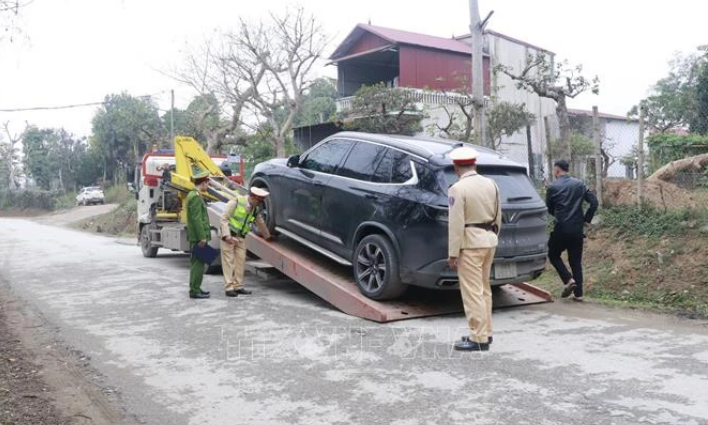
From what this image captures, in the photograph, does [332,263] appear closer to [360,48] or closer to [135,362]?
[135,362]

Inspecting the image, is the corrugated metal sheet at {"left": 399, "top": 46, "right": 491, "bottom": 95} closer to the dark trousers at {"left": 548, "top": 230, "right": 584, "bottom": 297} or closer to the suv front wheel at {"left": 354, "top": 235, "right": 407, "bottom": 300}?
the dark trousers at {"left": 548, "top": 230, "right": 584, "bottom": 297}

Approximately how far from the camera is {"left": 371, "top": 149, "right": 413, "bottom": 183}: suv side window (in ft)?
22.4

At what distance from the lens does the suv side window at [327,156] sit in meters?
7.81

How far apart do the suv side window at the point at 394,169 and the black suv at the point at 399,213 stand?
1cm

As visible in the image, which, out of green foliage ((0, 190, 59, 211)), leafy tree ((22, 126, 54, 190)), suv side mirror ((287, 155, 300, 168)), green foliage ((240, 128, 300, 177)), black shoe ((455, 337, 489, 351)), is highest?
leafy tree ((22, 126, 54, 190))

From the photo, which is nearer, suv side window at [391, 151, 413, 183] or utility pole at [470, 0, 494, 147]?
suv side window at [391, 151, 413, 183]

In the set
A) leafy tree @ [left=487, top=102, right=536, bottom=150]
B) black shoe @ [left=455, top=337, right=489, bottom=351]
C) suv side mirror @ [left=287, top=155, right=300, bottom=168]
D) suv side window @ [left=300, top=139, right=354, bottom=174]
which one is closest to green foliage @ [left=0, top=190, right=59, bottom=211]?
leafy tree @ [left=487, top=102, right=536, bottom=150]

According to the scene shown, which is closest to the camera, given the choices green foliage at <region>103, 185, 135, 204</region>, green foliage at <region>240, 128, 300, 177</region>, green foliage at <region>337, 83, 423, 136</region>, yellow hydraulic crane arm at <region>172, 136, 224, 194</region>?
yellow hydraulic crane arm at <region>172, 136, 224, 194</region>

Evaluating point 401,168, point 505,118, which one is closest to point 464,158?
point 401,168

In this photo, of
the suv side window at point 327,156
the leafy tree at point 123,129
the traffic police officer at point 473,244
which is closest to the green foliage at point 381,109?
the suv side window at point 327,156

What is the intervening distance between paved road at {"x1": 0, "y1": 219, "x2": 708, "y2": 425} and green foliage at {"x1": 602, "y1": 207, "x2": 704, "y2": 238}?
2472mm

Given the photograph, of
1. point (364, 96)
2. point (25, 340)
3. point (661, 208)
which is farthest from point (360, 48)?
point (25, 340)

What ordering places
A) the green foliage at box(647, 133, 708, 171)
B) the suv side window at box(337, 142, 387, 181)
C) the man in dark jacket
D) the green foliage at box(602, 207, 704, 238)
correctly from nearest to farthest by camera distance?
the suv side window at box(337, 142, 387, 181)
the man in dark jacket
the green foliage at box(602, 207, 704, 238)
the green foliage at box(647, 133, 708, 171)

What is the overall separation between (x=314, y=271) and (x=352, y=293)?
0.76 metres
